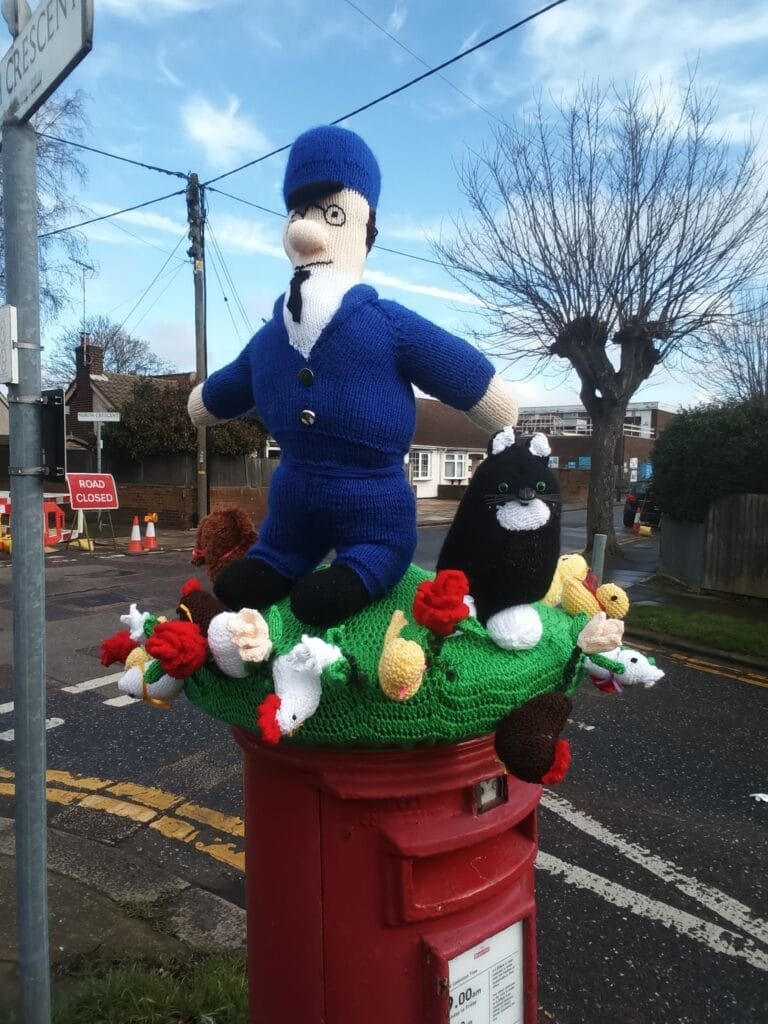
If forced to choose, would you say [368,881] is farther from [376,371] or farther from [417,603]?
[376,371]

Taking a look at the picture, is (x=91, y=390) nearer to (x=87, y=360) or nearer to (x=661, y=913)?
(x=87, y=360)

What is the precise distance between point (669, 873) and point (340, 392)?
115 inches

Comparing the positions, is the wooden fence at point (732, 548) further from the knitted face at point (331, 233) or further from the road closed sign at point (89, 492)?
the knitted face at point (331, 233)

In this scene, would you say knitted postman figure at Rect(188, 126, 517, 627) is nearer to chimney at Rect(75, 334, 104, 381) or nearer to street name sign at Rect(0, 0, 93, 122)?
street name sign at Rect(0, 0, 93, 122)

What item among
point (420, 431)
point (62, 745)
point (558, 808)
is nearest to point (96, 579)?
point (62, 745)

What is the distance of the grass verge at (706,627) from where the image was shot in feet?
23.8

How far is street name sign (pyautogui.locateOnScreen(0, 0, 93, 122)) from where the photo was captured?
1.51 m

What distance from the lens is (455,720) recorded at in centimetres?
136

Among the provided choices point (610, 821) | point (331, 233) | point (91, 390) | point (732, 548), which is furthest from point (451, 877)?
point (91, 390)

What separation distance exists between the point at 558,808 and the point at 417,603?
10.1 feet

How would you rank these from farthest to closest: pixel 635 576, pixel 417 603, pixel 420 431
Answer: pixel 420 431 < pixel 635 576 < pixel 417 603

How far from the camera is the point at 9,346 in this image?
1.77 meters

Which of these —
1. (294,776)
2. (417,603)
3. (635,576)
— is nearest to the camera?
(417,603)

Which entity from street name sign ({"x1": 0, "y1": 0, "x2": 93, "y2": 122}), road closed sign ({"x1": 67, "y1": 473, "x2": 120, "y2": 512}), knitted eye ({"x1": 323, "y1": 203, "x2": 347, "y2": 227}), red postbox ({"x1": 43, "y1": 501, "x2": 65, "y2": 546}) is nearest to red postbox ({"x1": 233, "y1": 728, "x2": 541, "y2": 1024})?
knitted eye ({"x1": 323, "y1": 203, "x2": 347, "y2": 227})
